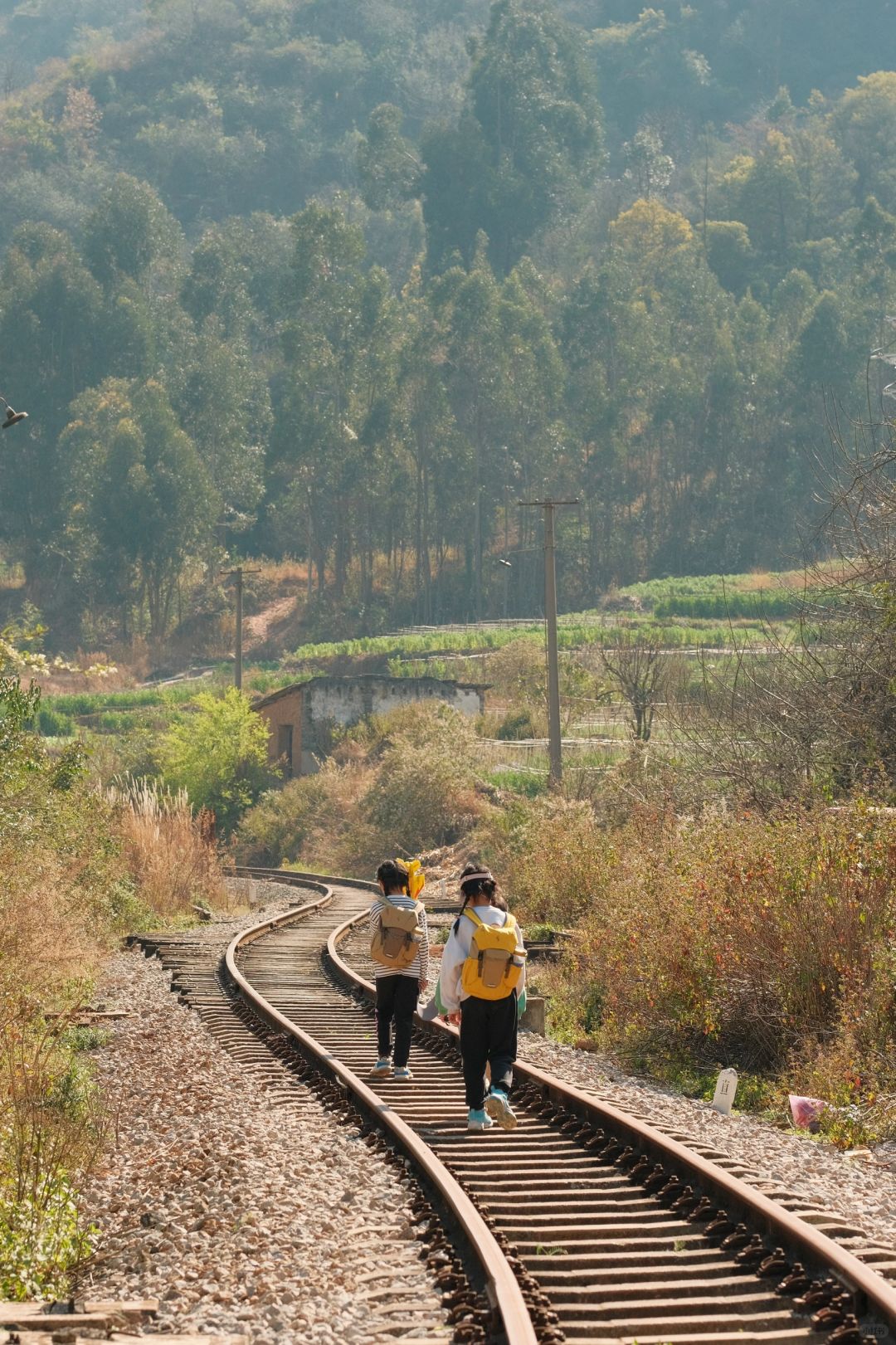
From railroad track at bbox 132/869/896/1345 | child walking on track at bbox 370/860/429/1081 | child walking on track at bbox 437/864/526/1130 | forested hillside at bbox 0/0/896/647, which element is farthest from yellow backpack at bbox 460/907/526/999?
forested hillside at bbox 0/0/896/647

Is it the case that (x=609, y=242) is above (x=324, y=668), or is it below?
above

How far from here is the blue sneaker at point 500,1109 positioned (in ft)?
32.3

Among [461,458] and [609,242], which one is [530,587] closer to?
[461,458]

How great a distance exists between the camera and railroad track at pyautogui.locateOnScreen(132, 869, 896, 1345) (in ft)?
21.2

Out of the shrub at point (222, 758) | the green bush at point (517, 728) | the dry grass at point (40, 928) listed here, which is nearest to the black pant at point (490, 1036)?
the dry grass at point (40, 928)

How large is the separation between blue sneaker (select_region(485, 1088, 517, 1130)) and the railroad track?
93mm

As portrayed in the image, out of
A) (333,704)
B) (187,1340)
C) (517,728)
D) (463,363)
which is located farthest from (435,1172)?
(463,363)

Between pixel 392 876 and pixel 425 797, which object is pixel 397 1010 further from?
pixel 425 797

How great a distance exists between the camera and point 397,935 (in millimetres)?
11367

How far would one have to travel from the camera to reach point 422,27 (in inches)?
7101

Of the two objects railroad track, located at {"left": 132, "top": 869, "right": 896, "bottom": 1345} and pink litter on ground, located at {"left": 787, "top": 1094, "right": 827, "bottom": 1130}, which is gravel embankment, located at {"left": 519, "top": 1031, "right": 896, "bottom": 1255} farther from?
railroad track, located at {"left": 132, "top": 869, "right": 896, "bottom": 1345}

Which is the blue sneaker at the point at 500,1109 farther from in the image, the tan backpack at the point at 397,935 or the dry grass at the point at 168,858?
the dry grass at the point at 168,858

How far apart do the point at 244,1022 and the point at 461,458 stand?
7644 centimetres

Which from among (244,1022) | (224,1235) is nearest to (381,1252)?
(224,1235)
